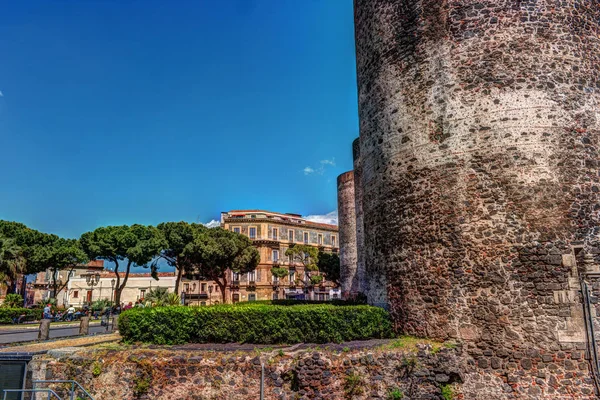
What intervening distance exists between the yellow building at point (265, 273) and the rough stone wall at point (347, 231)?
29.6 m

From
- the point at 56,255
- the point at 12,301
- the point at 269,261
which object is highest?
the point at 269,261

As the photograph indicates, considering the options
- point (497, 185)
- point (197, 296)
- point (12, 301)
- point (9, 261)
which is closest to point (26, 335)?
point (9, 261)

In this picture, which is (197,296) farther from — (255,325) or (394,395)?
(394,395)

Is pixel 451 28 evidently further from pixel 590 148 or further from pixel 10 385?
pixel 10 385

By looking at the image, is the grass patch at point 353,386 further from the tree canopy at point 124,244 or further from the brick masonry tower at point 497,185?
the tree canopy at point 124,244

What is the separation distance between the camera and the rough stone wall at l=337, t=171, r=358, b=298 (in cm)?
3055

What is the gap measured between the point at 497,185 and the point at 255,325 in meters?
6.29

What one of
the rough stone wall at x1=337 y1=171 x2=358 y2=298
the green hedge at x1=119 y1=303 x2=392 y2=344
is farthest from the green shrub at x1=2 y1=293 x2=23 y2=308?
the green hedge at x1=119 y1=303 x2=392 y2=344

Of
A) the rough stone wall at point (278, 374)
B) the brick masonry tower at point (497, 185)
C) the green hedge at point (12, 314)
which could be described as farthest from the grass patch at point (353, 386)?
the green hedge at point (12, 314)

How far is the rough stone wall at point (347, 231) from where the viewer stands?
100ft

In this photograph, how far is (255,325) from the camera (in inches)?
397

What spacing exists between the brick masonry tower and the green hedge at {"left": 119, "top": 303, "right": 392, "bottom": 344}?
1.20 m

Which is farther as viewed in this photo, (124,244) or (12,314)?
(124,244)

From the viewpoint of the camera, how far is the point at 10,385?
958 cm
